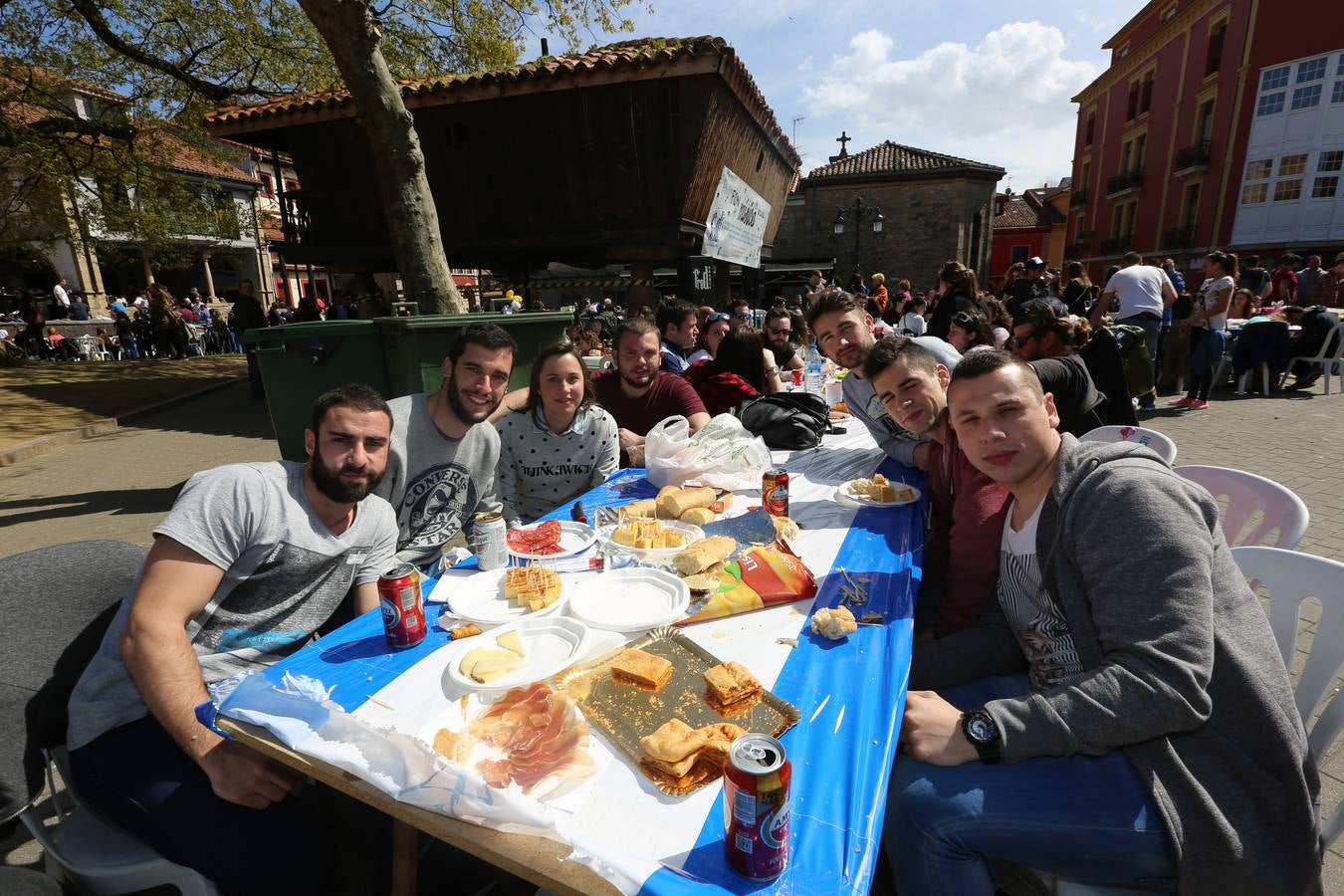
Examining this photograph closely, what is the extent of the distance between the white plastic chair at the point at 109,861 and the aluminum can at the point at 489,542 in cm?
110

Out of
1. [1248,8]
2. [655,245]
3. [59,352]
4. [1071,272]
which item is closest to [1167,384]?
[1071,272]

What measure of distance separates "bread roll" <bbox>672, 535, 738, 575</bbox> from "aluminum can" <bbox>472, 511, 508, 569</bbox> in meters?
0.64

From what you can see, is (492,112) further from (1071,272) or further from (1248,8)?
(1248,8)

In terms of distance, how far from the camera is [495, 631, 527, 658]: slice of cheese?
165 centimetres

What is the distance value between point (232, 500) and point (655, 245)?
926 cm

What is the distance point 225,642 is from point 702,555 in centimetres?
163

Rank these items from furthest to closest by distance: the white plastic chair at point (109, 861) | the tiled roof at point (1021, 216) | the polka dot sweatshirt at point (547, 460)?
the tiled roof at point (1021, 216) < the polka dot sweatshirt at point (547, 460) < the white plastic chair at point (109, 861)

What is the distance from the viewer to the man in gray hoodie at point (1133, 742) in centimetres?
139

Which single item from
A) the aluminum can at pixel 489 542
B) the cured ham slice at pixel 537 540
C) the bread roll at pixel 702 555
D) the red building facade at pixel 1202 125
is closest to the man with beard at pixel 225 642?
the aluminum can at pixel 489 542

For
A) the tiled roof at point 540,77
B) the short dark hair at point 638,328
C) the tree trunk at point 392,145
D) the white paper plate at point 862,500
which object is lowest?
the white paper plate at point 862,500

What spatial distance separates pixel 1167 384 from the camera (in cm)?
1023

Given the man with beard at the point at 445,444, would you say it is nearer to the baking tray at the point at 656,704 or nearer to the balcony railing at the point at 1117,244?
the baking tray at the point at 656,704

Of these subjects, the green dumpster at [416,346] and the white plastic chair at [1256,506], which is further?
the green dumpster at [416,346]

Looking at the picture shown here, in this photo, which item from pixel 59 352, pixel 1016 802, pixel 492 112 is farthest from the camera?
pixel 59 352
